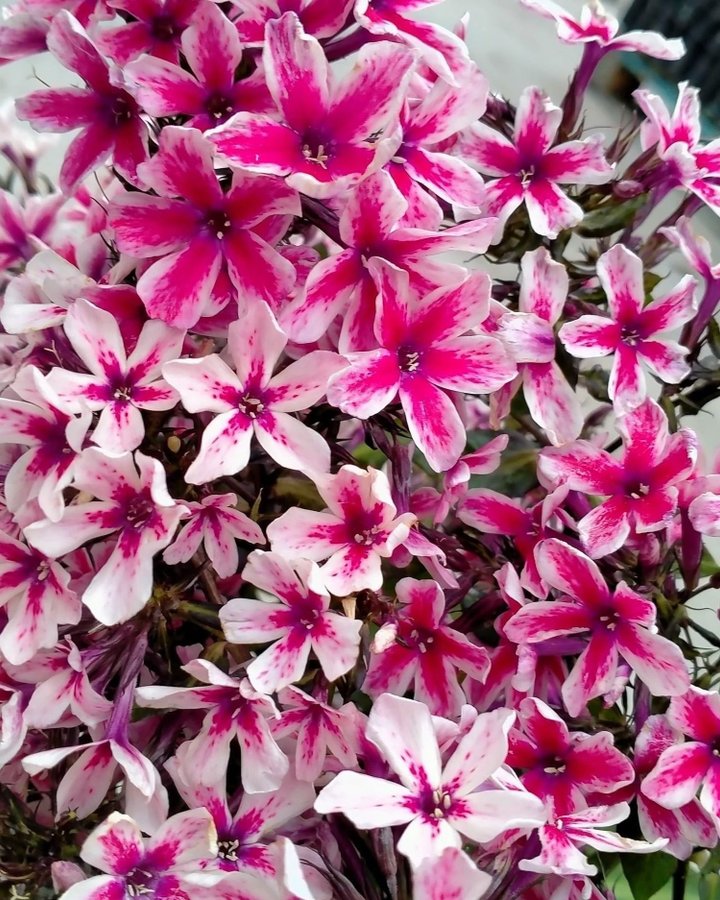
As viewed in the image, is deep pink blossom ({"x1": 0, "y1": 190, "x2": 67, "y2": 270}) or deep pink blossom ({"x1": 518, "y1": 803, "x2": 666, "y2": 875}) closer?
deep pink blossom ({"x1": 518, "y1": 803, "x2": 666, "y2": 875})

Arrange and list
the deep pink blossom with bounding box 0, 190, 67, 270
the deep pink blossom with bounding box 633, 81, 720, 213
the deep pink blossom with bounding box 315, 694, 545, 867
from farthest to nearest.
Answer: the deep pink blossom with bounding box 0, 190, 67, 270, the deep pink blossom with bounding box 633, 81, 720, 213, the deep pink blossom with bounding box 315, 694, 545, 867

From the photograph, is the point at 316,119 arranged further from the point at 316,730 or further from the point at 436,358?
the point at 316,730

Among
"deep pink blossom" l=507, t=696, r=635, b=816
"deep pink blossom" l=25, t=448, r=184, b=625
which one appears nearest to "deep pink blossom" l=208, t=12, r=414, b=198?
"deep pink blossom" l=25, t=448, r=184, b=625

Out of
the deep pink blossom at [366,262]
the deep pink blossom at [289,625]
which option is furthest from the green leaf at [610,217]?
the deep pink blossom at [289,625]

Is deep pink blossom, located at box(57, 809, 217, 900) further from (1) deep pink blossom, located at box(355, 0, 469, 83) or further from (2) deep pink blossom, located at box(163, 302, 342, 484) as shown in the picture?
(1) deep pink blossom, located at box(355, 0, 469, 83)

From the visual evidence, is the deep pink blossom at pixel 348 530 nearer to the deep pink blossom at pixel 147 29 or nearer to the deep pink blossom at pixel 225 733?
the deep pink blossom at pixel 225 733

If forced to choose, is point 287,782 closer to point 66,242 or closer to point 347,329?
point 347,329
